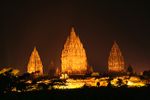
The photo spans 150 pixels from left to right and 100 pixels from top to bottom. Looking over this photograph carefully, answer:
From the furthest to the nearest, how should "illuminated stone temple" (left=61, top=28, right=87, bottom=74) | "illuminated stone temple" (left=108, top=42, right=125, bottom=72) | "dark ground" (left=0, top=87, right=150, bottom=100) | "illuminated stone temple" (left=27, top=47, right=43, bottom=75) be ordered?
"illuminated stone temple" (left=108, top=42, right=125, bottom=72) < "illuminated stone temple" (left=61, top=28, right=87, bottom=74) < "illuminated stone temple" (left=27, top=47, right=43, bottom=75) < "dark ground" (left=0, top=87, right=150, bottom=100)

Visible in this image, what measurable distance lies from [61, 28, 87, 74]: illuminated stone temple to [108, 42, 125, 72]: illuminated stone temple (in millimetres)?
9288

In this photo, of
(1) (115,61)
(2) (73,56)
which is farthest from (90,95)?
(1) (115,61)

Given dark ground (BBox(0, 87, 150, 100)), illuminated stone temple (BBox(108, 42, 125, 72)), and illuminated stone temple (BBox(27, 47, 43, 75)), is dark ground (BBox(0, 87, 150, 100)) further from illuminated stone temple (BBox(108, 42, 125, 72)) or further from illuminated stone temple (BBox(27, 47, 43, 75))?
illuminated stone temple (BBox(108, 42, 125, 72))

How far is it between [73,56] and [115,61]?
1422 centimetres

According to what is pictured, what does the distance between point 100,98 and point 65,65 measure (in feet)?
414

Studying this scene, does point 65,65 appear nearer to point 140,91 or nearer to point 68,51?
point 68,51

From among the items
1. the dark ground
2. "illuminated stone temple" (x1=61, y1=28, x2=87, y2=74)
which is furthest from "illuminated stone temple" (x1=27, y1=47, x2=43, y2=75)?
the dark ground

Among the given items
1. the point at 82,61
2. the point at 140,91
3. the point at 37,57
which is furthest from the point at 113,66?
the point at 140,91

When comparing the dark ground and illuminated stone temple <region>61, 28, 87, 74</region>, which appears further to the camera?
illuminated stone temple <region>61, 28, 87, 74</region>

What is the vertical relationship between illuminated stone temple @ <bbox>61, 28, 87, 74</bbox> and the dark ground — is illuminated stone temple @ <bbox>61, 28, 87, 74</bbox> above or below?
above

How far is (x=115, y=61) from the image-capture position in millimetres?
155375

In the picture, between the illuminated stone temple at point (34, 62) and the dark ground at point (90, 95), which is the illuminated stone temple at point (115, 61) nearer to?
the illuminated stone temple at point (34, 62)

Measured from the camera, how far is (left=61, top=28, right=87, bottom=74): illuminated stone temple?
487 feet

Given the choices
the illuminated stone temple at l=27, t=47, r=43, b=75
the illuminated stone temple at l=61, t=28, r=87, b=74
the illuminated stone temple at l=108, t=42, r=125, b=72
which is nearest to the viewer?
the illuminated stone temple at l=27, t=47, r=43, b=75
